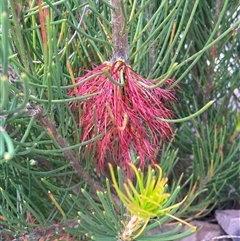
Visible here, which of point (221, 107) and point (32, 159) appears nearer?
point (32, 159)

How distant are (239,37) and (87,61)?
0.32m

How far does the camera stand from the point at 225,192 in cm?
85

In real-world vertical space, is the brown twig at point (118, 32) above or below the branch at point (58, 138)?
above

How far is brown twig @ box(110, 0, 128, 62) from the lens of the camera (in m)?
0.40

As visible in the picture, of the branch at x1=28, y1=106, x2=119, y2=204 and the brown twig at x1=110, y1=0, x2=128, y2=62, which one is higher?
the brown twig at x1=110, y1=0, x2=128, y2=62

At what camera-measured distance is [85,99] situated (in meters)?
0.42

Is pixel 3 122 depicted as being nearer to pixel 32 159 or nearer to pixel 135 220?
pixel 135 220

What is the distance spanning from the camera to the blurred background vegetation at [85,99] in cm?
40

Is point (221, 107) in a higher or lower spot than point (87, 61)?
lower

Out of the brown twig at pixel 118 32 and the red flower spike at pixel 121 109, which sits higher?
the brown twig at pixel 118 32

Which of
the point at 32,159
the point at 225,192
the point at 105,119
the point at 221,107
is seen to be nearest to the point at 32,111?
the point at 105,119

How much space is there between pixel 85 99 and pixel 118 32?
7cm

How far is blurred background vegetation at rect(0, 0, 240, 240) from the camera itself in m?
0.40

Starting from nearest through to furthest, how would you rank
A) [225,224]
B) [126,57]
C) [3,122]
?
[3,122] < [126,57] < [225,224]
